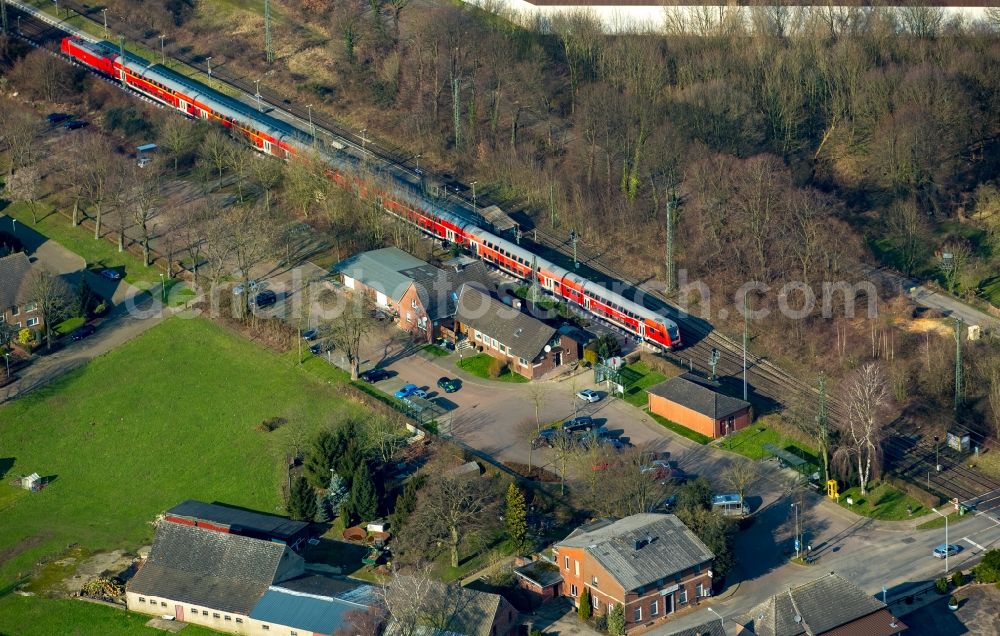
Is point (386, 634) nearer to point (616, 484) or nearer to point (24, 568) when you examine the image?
point (616, 484)

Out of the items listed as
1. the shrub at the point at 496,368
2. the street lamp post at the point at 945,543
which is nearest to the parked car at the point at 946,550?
the street lamp post at the point at 945,543

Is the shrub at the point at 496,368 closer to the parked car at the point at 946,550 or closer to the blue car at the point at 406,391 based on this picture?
the blue car at the point at 406,391

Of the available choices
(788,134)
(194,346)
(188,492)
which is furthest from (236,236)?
(788,134)

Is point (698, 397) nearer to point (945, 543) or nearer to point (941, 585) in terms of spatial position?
point (945, 543)

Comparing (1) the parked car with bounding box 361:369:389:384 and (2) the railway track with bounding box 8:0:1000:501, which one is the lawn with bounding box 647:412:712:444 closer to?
(2) the railway track with bounding box 8:0:1000:501

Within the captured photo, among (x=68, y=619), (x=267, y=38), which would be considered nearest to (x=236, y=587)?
(x=68, y=619)

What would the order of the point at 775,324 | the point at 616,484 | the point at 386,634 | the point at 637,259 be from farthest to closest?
1. the point at 637,259
2. the point at 775,324
3. the point at 616,484
4. the point at 386,634
